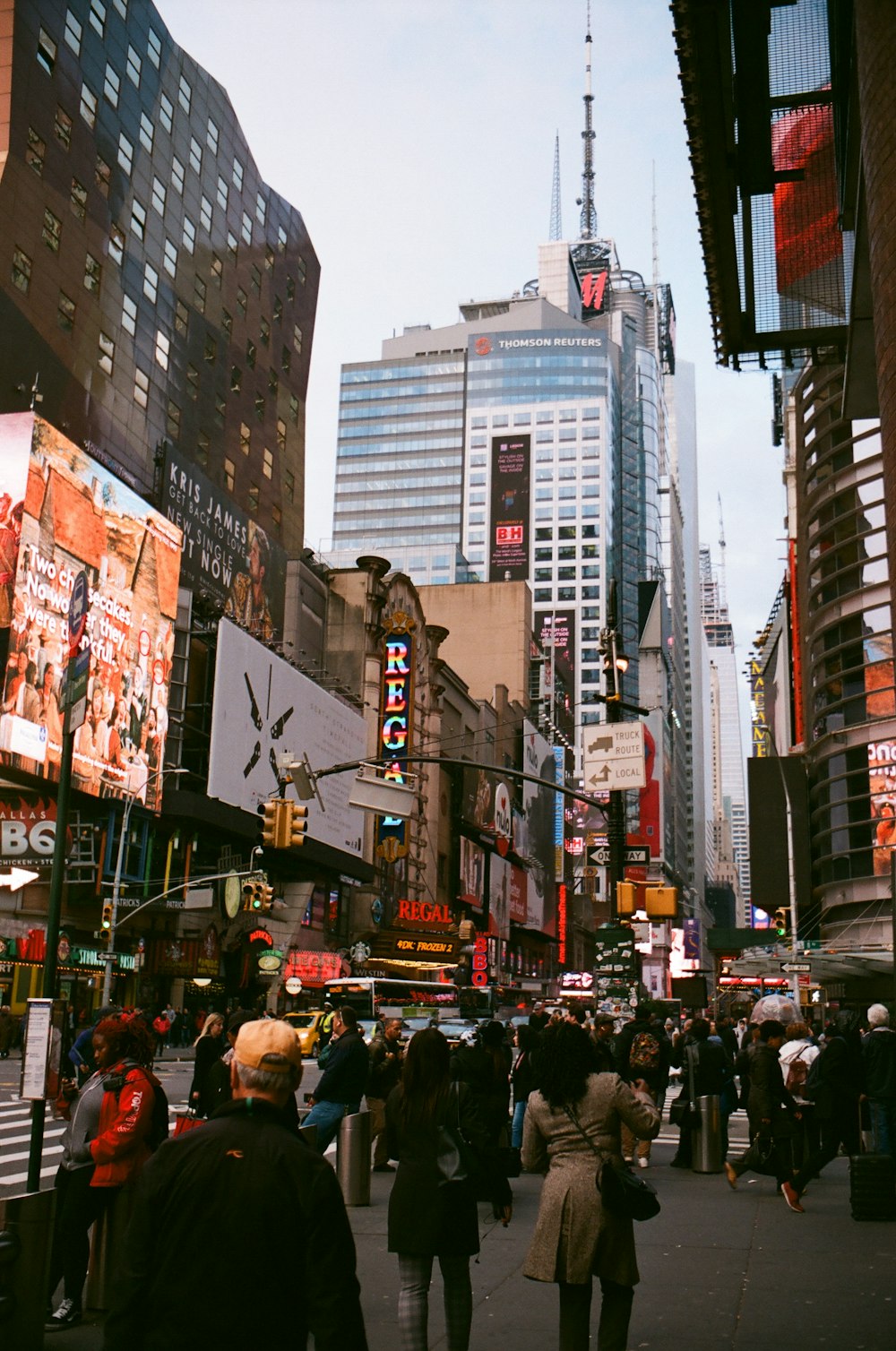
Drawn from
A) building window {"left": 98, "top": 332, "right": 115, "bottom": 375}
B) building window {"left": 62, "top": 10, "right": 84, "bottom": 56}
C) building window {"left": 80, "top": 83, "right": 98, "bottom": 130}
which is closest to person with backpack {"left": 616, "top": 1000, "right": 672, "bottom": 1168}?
building window {"left": 98, "top": 332, "right": 115, "bottom": 375}

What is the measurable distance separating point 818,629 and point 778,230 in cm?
5410

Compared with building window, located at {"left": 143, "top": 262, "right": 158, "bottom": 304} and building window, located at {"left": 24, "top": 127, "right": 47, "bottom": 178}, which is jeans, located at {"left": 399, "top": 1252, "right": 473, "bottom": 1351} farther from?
building window, located at {"left": 143, "top": 262, "right": 158, "bottom": 304}

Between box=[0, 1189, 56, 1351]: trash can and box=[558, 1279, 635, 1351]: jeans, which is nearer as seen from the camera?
box=[0, 1189, 56, 1351]: trash can

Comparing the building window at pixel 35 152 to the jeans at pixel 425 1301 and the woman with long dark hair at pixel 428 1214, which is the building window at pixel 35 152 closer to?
the woman with long dark hair at pixel 428 1214

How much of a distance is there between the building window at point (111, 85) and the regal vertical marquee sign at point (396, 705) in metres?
31.8

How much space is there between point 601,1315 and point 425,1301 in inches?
42.0

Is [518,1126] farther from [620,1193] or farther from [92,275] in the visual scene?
[92,275]

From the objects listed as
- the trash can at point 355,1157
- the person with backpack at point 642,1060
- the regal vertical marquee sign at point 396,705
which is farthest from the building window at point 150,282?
the trash can at point 355,1157

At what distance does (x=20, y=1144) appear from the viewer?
19281 millimetres

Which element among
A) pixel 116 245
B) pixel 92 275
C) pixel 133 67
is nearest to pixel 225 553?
pixel 92 275

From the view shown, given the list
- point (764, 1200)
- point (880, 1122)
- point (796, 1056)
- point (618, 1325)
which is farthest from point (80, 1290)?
point (796, 1056)

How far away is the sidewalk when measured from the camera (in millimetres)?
8680

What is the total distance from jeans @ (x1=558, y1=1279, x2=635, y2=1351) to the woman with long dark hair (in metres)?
0.69

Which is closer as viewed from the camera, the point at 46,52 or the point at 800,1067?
the point at 800,1067
